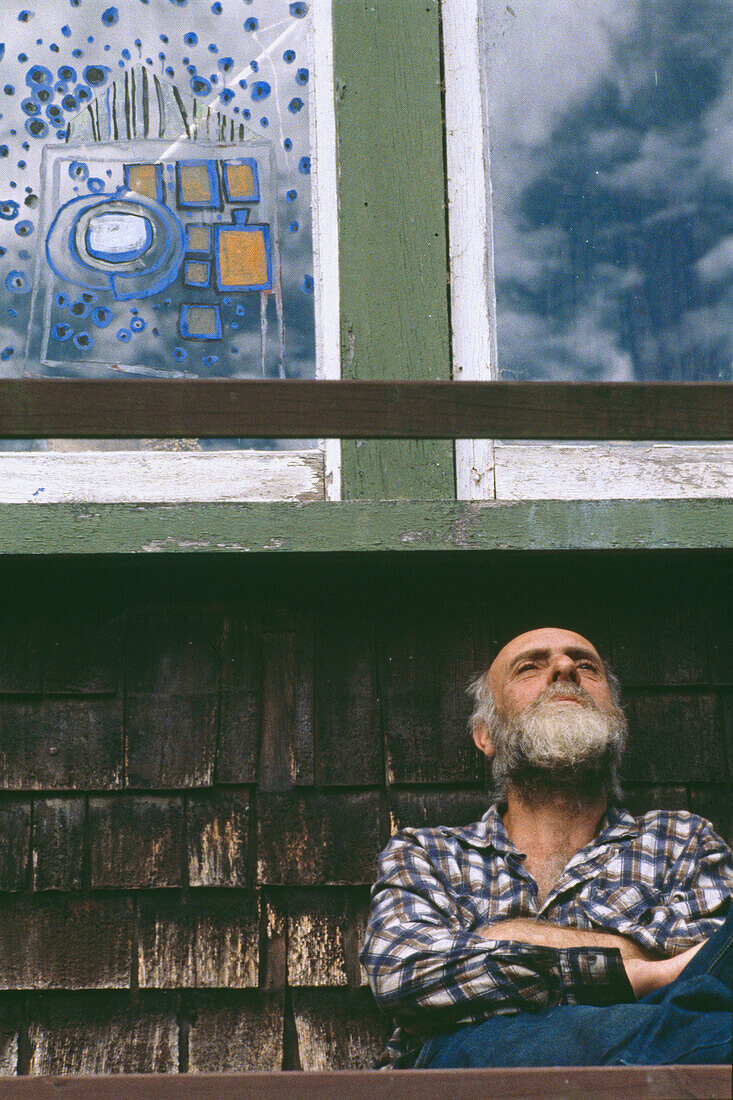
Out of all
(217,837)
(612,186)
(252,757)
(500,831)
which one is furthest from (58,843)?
(612,186)

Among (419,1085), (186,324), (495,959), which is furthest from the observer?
(186,324)

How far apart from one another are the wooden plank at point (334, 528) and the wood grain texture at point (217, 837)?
584 mm

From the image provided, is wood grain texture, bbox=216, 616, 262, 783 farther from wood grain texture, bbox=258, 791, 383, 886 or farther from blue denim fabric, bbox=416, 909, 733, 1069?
blue denim fabric, bbox=416, 909, 733, 1069

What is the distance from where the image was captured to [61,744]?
98.9 inches

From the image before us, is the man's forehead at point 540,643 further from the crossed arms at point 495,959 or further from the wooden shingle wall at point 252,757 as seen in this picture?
the crossed arms at point 495,959

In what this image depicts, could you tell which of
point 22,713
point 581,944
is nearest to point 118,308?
point 22,713

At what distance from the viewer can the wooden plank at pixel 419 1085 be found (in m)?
1.21

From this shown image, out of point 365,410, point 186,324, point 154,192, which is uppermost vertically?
point 154,192

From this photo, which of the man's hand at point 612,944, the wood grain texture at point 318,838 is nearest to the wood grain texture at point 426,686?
the wood grain texture at point 318,838

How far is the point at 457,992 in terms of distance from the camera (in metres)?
1.80

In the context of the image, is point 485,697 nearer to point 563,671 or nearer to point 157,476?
point 563,671

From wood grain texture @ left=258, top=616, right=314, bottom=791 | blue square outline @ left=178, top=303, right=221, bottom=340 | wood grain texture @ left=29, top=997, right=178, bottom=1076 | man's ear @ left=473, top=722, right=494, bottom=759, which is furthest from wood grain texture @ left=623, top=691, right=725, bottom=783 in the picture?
blue square outline @ left=178, top=303, right=221, bottom=340

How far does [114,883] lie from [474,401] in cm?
150

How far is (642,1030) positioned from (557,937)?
0.49 metres
